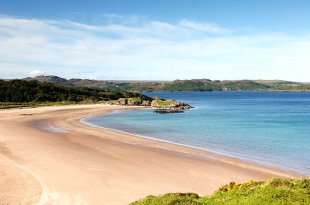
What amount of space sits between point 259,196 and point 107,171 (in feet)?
46.1

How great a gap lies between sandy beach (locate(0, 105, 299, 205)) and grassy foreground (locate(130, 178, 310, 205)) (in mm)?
5292

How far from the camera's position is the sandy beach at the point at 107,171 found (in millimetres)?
18875

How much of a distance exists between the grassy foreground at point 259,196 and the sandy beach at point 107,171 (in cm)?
529

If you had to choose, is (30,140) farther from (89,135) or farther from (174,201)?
(174,201)

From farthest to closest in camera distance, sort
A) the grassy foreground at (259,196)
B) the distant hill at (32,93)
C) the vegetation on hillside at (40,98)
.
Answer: the distant hill at (32,93), the vegetation on hillside at (40,98), the grassy foreground at (259,196)

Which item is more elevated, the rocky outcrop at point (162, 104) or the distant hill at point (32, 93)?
the distant hill at point (32, 93)

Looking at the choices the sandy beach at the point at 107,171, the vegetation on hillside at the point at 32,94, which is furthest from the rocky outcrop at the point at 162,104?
the sandy beach at the point at 107,171

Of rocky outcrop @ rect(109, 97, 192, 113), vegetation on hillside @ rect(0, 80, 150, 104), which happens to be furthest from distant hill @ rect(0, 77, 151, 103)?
rocky outcrop @ rect(109, 97, 192, 113)

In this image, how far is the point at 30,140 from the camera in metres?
38.7

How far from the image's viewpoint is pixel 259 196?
12.0 m

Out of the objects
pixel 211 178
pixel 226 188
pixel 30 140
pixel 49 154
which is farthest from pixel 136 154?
pixel 226 188

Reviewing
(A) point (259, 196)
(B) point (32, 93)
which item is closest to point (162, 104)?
(B) point (32, 93)

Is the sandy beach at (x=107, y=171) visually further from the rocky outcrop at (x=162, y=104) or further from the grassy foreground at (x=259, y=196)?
the rocky outcrop at (x=162, y=104)

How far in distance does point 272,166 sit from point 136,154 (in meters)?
11.5
